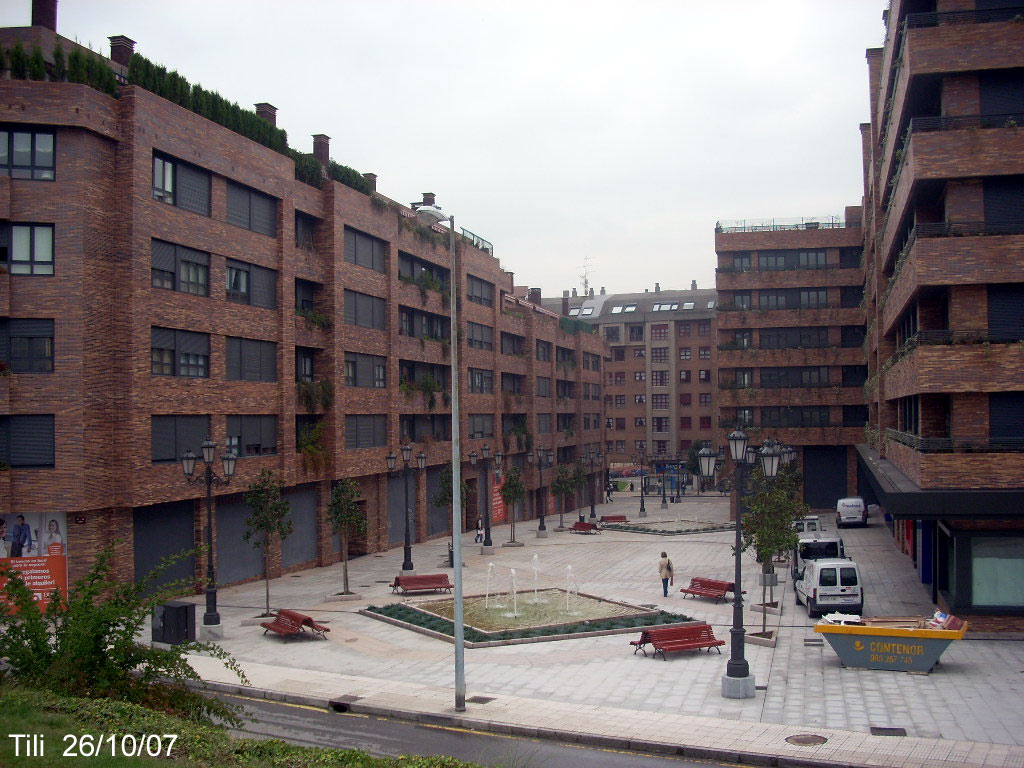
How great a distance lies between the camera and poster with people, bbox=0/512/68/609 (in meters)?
27.7

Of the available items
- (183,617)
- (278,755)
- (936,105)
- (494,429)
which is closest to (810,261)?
(494,429)

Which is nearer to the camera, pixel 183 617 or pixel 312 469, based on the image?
pixel 183 617

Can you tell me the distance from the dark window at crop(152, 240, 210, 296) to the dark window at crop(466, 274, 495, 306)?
84.7 feet

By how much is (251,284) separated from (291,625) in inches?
635

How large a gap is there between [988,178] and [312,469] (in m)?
27.8

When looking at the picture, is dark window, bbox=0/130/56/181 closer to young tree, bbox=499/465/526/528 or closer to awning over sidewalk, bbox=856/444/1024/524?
awning over sidewalk, bbox=856/444/1024/524

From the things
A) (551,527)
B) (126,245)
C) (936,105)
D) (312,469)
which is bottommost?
(551,527)

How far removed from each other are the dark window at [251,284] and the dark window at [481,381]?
2159 centimetres

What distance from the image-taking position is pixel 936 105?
31016 mm

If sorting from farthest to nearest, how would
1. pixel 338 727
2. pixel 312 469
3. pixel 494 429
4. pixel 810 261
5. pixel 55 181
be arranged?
pixel 810 261
pixel 494 429
pixel 312 469
pixel 55 181
pixel 338 727

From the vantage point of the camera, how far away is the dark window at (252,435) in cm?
3537

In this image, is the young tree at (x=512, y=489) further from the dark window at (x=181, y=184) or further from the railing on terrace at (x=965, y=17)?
the railing on terrace at (x=965, y=17)

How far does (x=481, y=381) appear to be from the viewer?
197 ft

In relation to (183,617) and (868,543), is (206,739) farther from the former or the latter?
(868,543)
